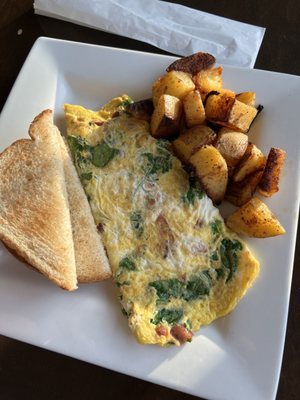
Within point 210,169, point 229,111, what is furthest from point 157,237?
point 229,111

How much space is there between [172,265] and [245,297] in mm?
274

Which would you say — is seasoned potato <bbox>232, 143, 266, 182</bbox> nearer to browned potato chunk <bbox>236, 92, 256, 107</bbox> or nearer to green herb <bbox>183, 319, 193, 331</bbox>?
browned potato chunk <bbox>236, 92, 256, 107</bbox>

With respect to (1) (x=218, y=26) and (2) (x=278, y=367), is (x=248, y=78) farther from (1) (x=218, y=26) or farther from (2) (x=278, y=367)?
(2) (x=278, y=367)

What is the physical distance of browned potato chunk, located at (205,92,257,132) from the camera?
5.62 feet

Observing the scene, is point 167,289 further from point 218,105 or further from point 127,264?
A: point 218,105

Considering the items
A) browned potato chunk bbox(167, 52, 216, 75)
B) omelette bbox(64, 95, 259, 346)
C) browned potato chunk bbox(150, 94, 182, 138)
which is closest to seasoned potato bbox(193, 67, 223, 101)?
browned potato chunk bbox(167, 52, 216, 75)

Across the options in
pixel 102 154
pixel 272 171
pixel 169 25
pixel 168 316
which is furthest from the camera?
pixel 169 25

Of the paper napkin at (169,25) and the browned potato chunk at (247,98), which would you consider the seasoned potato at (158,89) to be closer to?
the browned potato chunk at (247,98)

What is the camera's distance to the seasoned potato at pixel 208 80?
1809mm

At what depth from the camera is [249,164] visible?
1674mm

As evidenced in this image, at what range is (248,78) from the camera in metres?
1.94

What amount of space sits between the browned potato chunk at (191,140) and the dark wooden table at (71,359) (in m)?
0.56

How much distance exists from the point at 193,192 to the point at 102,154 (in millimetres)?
371

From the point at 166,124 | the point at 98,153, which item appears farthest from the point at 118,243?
the point at 166,124
